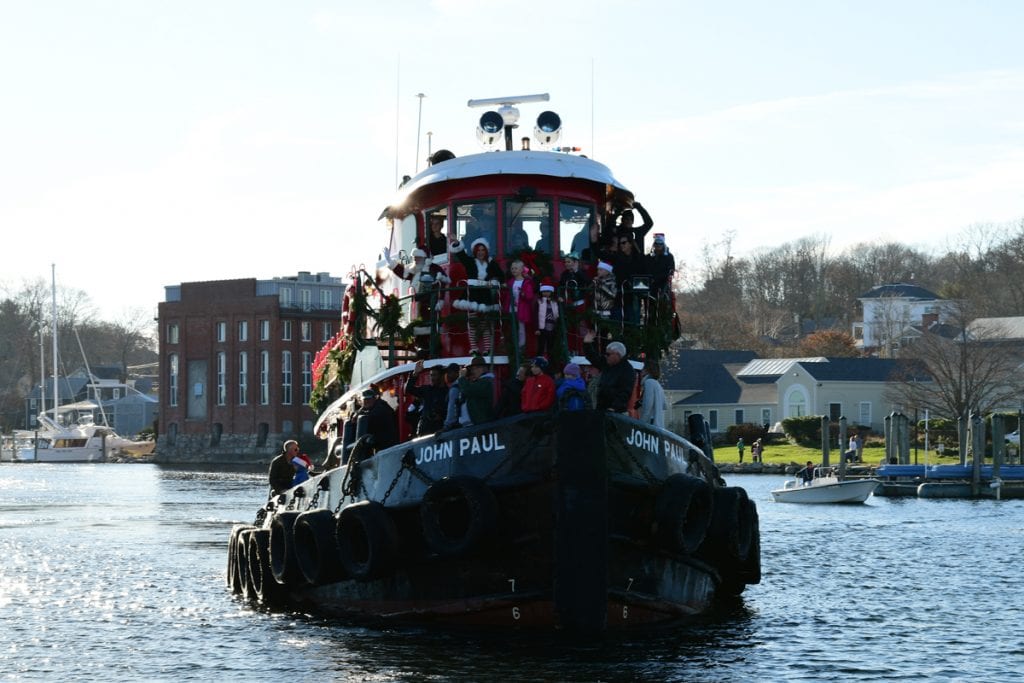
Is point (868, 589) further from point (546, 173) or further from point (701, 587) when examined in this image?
point (546, 173)

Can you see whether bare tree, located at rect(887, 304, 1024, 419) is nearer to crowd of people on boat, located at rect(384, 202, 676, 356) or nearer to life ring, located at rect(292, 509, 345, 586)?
crowd of people on boat, located at rect(384, 202, 676, 356)

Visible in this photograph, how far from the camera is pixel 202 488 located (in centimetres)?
7219

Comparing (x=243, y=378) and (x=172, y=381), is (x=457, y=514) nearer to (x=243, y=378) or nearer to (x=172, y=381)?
(x=243, y=378)

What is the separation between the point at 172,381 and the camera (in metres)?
116

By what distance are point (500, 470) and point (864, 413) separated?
83694mm

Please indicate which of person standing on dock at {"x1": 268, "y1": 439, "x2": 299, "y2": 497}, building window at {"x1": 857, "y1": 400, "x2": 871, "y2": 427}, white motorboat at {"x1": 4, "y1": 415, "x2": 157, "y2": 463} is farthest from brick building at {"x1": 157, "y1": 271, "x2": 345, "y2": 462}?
person standing on dock at {"x1": 268, "y1": 439, "x2": 299, "y2": 497}

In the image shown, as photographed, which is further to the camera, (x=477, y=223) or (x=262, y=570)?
(x=262, y=570)

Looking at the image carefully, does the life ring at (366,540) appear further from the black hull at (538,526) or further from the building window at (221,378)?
the building window at (221,378)

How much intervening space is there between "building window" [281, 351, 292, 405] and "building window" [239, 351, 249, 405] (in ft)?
10.3

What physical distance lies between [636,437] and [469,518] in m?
2.29

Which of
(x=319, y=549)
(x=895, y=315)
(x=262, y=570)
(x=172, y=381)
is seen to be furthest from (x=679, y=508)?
(x=895, y=315)

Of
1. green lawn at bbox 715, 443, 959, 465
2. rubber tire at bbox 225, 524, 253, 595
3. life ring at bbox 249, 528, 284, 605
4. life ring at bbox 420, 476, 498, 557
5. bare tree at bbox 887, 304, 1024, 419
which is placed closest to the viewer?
life ring at bbox 420, 476, 498, 557

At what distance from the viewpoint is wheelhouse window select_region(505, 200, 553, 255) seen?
71.6ft

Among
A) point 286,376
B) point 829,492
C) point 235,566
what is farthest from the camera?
point 286,376
